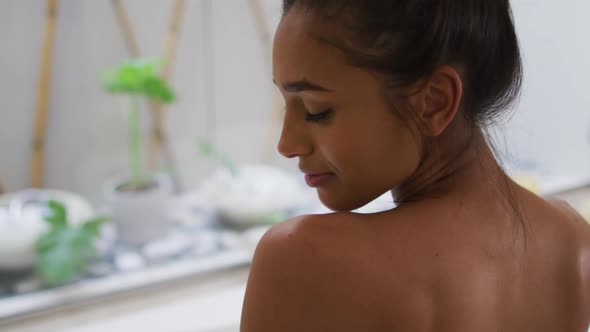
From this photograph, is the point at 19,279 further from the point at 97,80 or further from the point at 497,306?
the point at 497,306

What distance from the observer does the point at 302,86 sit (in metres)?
0.54

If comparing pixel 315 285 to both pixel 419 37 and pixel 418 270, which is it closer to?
pixel 418 270

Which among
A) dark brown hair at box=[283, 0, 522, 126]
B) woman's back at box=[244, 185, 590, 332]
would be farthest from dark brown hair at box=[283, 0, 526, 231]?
woman's back at box=[244, 185, 590, 332]

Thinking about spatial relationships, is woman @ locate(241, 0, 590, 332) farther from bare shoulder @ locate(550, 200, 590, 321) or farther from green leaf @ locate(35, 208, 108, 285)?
green leaf @ locate(35, 208, 108, 285)

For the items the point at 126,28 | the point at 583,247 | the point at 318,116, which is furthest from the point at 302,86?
the point at 126,28

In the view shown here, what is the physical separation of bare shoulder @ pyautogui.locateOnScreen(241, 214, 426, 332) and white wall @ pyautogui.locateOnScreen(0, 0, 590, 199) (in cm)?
126

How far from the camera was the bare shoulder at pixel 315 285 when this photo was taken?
1.63 feet

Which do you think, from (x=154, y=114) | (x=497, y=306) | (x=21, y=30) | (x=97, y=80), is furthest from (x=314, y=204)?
(x=497, y=306)

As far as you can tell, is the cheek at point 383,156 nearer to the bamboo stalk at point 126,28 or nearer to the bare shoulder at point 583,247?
the bare shoulder at point 583,247

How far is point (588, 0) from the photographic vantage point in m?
1.78

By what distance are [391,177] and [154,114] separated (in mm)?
1520

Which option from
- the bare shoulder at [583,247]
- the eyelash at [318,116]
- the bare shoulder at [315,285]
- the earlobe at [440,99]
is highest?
the eyelash at [318,116]

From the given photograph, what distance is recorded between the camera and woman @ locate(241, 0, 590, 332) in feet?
1.64

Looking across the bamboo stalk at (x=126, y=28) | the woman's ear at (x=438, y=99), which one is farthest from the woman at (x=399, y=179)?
the bamboo stalk at (x=126, y=28)
